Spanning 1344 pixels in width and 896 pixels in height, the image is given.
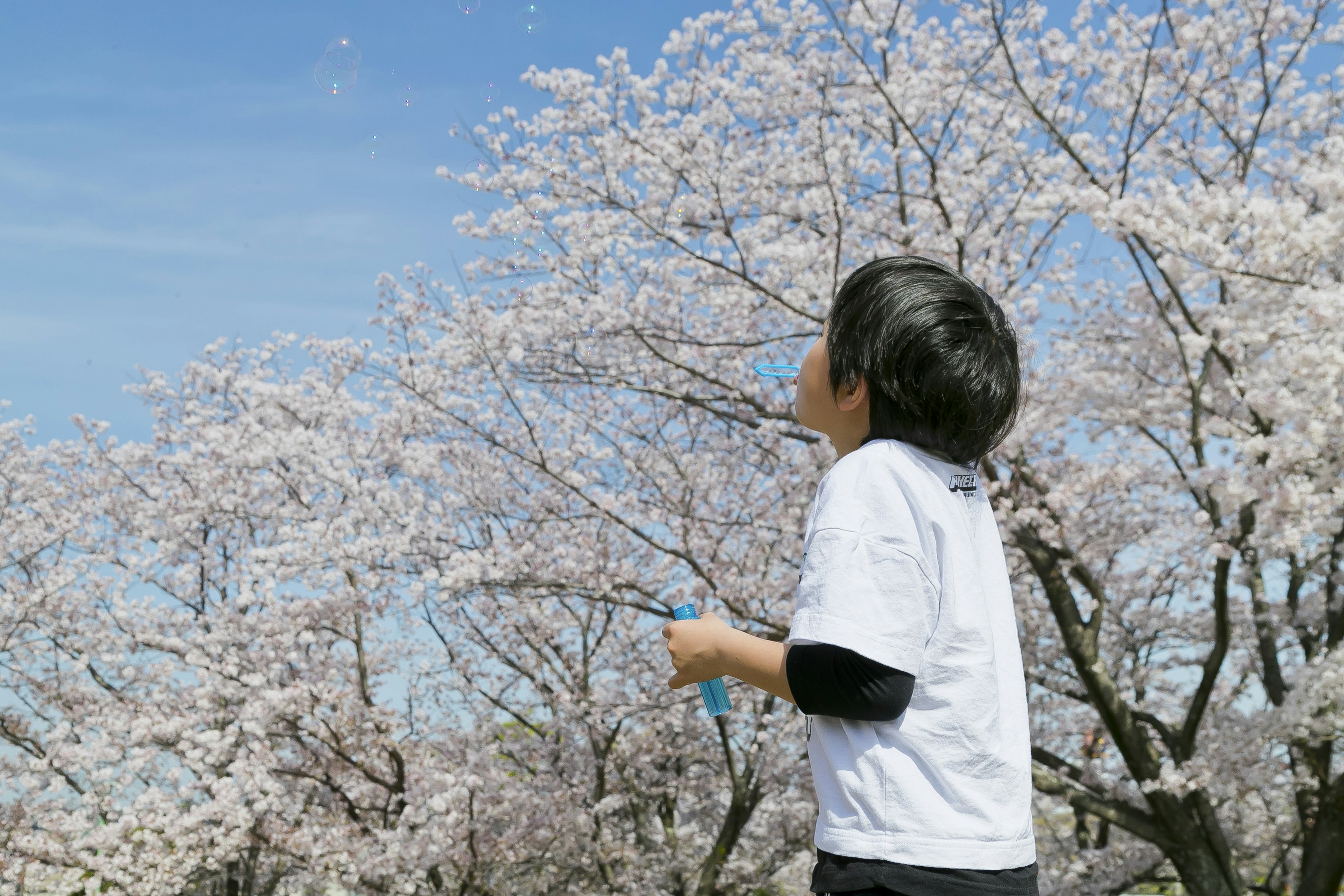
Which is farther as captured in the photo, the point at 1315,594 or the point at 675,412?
the point at 675,412

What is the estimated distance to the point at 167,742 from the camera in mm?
7016

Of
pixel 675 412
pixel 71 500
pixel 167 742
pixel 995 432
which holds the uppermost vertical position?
→ pixel 71 500

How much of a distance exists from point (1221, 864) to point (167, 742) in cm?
662

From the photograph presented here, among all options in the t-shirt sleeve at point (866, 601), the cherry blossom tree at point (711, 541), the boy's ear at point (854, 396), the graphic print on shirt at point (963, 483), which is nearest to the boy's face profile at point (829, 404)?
the boy's ear at point (854, 396)

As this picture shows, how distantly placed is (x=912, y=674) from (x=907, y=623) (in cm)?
7

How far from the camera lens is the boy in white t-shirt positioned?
1.32 meters

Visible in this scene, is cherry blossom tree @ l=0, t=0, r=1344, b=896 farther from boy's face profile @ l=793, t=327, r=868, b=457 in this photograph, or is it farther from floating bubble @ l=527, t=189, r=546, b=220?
boy's face profile @ l=793, t=327, r=868, b=457

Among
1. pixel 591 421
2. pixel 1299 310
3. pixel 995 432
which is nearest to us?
pixel 995 432

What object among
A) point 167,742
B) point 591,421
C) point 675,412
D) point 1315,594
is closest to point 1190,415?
point 1315,594

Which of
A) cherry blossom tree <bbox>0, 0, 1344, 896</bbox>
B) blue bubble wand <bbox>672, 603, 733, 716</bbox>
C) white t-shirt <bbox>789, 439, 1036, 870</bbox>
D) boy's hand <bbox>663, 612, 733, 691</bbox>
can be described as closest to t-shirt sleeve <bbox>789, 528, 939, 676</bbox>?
white t-shirt <bbox>789, 439, 1036, 870</bbox>

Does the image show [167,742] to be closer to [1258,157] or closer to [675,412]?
[675,412]

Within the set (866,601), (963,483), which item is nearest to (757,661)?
(866,601)

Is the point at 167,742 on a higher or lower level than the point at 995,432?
higher

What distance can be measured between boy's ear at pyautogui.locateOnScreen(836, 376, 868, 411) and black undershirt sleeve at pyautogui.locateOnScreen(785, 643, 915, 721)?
1.25ft
